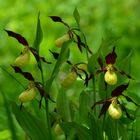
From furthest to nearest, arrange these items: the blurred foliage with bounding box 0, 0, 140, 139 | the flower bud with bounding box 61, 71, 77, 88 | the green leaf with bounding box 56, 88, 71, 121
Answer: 1. the blurred foliage with bounding box 0, 0, 140, 139
2. the green leaf with bounding box 56, 88, 71, 121
3. the flower bud with bounding box 61, 71, 77, 88

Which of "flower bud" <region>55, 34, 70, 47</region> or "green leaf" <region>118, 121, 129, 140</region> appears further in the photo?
"green leaf" <region>118, 121, 129, 140</region>

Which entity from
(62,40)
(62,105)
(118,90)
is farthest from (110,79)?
(62,105)

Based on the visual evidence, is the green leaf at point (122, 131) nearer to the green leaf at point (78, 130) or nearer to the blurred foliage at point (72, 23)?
the green leaf at point (78, 130)

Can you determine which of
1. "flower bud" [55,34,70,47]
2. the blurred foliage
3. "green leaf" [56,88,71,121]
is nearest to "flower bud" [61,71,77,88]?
"flower bud" [55,34,70,47]

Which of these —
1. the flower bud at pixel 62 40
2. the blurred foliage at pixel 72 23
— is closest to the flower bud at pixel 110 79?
the flower bud at pixel 62 40

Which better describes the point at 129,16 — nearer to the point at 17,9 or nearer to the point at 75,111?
the point at 17,9

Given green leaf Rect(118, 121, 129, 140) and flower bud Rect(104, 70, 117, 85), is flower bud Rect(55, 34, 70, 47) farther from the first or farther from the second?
green leaf Rect(118, 121, 129, 140)

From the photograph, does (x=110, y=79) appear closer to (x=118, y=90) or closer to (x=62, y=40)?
(x=118, y=90)

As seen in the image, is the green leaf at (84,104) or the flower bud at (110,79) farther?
the green leaf at (84,104)
